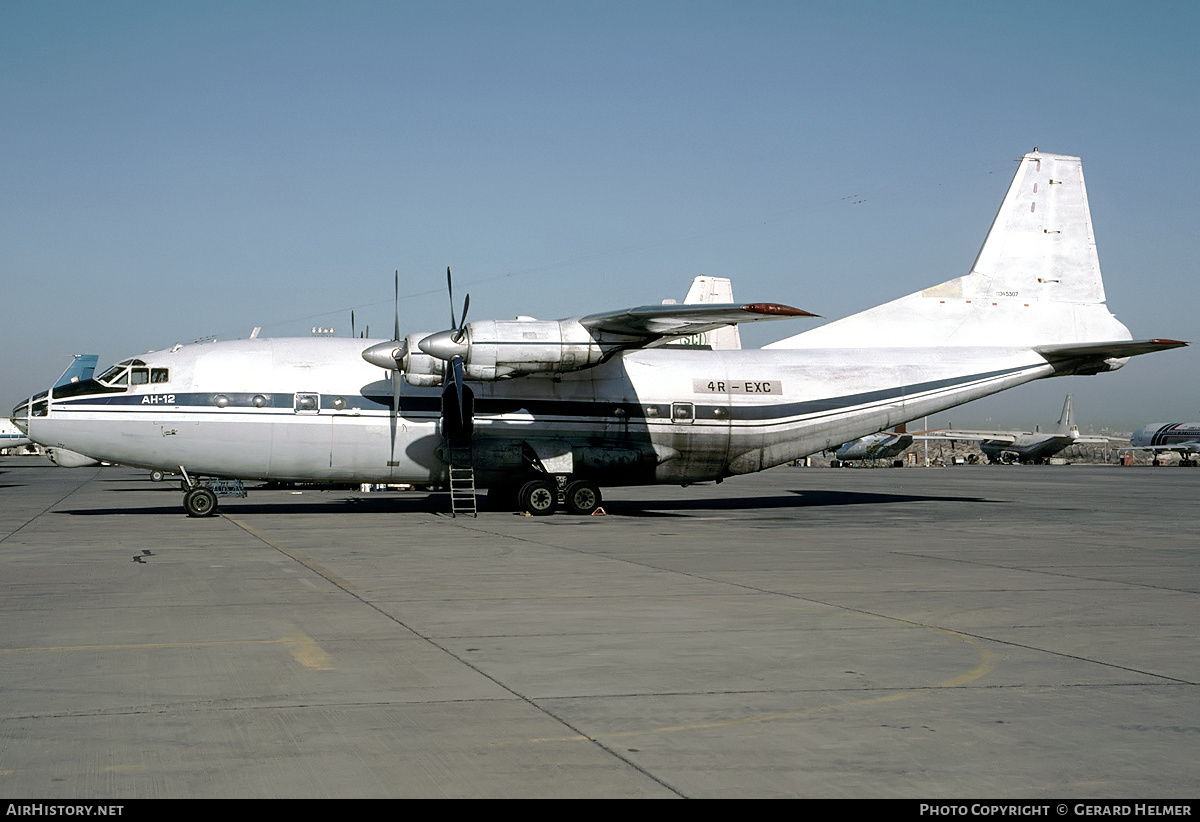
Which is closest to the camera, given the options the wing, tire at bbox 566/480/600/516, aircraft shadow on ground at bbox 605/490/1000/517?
the wing

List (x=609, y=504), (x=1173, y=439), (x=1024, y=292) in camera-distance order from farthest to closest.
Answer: (x=1173, y=439)
(x=609, y=504)
(x=1024, y=292)

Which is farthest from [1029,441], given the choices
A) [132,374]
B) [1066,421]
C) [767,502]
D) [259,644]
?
[259,644]

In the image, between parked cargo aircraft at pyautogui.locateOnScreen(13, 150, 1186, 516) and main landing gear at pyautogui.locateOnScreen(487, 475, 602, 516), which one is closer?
parked cargo aircraft at pyautogui.locateOnScreen(13, 150, 1186, 516)

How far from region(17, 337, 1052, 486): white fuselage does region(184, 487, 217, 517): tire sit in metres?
0.61

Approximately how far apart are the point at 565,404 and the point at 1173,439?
86637 millimetres

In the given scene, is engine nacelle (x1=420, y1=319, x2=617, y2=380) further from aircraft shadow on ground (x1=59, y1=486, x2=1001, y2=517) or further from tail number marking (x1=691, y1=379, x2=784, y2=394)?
aircraft shadow on ground (x1=59, y1=486, x2=1001, y2=517)

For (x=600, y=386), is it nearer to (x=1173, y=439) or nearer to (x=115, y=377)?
Answer: (x=115, y=377)

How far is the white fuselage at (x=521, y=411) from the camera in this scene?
81.9 ft

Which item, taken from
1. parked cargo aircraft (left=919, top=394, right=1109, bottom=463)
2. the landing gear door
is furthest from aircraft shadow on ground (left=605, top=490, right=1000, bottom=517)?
parked cargo aircraft (left=919, top=394, right=1109, bottom=463)

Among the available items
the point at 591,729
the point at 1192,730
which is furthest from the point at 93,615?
the point at 1192,730

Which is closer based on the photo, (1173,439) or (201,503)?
(201,503)

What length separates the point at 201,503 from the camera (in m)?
25.1

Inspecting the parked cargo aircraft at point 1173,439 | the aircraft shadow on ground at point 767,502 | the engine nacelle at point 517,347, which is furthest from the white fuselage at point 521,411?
the parked cargo aircraft at point 1173,439

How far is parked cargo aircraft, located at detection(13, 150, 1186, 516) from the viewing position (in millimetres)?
24875
